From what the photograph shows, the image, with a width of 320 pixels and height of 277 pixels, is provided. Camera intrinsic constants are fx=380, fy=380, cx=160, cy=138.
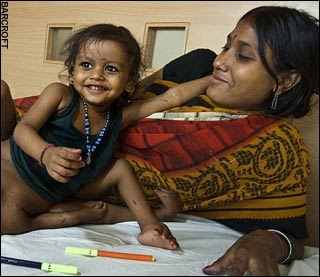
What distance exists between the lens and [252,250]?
1.34ft

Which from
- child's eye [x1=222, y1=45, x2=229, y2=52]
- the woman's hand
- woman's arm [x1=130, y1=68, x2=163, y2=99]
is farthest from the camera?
woman's arm [x1=130, y1=68, x2=163, y2=99]

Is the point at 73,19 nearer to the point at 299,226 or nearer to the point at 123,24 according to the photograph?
the point at 123,24

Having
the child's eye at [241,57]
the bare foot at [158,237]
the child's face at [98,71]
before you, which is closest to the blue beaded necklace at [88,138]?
the child's face at [98,71]

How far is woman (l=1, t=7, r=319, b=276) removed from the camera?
423 millimetres

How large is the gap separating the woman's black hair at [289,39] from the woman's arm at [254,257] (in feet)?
0.84

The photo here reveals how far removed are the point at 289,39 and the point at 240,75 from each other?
0.29 ft

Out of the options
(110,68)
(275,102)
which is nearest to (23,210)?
(110,68)

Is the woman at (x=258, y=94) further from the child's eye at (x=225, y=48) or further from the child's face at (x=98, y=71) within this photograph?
the child's face at (x=98, y=71)

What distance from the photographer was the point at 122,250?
18.0 inches

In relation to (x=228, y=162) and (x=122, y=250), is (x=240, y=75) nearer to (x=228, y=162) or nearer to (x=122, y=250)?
(x=228, y=162)

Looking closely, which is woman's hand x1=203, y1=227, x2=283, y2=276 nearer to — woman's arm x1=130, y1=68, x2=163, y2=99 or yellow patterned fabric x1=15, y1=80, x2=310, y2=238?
yellow patterned fabric x1=15, y1=80, x2=310, y2=238

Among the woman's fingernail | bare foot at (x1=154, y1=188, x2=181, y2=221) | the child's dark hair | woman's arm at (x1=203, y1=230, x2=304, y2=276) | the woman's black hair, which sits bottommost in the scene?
bare foot at (x1=154, y1=188, x2=181, y2=221)

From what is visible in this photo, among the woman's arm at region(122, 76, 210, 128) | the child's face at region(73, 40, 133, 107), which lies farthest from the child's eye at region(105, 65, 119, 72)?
the woman's arm at region(122, 76, 210, 128)

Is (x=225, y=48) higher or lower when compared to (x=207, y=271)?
higher
